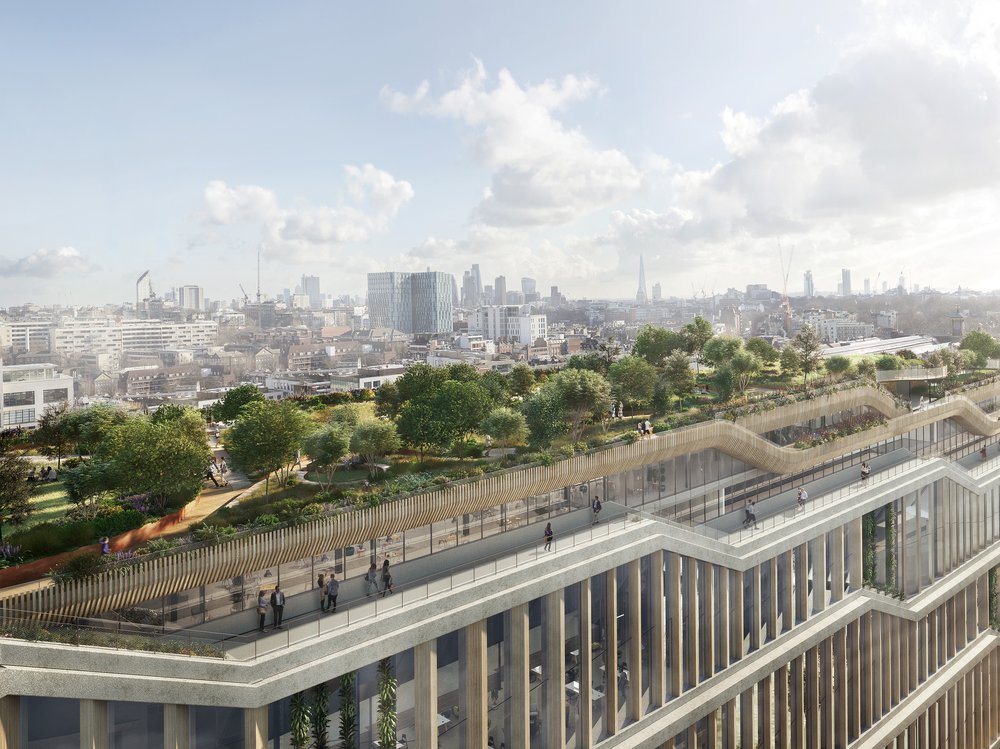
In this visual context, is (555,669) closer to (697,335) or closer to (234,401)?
(234,401)

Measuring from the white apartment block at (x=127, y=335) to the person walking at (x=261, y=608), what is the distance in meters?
70.2

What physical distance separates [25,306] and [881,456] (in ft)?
272

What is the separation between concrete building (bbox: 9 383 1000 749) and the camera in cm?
1055

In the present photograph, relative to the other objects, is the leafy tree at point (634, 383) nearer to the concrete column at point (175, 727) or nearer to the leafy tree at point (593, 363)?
the leafy tree at point (593, 363)

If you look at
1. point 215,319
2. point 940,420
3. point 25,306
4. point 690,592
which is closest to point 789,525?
point 690,592

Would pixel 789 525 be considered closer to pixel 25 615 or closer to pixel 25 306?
pixel 25 615

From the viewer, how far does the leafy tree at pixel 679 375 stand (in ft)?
116

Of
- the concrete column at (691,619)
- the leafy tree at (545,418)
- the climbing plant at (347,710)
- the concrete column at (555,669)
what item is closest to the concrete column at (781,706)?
the concrete column at (691,619)

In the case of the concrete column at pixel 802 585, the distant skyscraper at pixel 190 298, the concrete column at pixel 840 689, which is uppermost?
the distant skyscraper at pixel 190 298

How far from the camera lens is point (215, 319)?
10075 centimetres

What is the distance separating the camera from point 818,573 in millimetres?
21703

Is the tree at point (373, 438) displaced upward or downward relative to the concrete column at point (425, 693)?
upward

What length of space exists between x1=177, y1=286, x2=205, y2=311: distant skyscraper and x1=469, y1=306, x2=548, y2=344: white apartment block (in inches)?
2181

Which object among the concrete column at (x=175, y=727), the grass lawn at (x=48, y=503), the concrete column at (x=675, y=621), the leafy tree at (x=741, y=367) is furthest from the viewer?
the leafy tree at (x=741, y=367)
